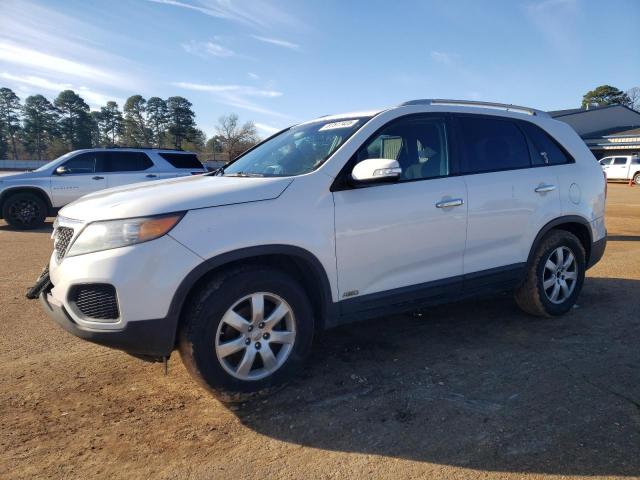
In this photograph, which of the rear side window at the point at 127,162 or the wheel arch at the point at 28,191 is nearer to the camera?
the wheel arch at the point at 28,191

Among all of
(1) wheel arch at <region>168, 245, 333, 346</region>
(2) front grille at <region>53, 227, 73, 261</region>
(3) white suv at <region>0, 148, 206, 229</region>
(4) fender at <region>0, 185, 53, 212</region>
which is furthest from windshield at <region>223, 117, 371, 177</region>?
(4) fender at <region>0, 185, 53, 212</region>

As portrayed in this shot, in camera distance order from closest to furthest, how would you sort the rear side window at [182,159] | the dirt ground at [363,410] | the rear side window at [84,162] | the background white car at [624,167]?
the dirt ground at [363,410] < the rear side window at [84,162] < the rear side window at [182,159] < the background white car at [624,167]

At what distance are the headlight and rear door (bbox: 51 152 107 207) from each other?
8.97 meters

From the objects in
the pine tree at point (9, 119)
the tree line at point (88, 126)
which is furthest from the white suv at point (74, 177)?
the pine tree at point (9, 119)

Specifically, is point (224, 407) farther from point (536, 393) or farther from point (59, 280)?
point (536, 393)

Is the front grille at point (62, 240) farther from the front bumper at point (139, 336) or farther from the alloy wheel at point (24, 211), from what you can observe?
the alloy wheel at point (24, 211)

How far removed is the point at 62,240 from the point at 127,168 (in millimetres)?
8944

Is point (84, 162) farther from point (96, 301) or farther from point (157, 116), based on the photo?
point (157, 116)

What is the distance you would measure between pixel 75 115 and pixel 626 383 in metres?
72.2

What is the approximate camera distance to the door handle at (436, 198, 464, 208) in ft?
11.5

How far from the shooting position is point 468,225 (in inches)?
145

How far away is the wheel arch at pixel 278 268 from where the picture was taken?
2.65 meters

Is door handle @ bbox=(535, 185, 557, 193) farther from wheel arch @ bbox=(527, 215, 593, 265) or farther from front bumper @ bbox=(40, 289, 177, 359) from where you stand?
front bumper @ bbox=(40, 289, 177, 359)

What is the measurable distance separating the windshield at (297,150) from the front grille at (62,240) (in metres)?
1.29
